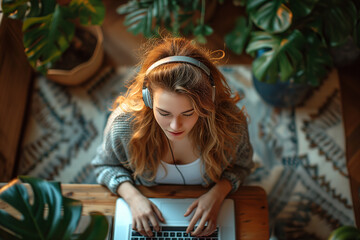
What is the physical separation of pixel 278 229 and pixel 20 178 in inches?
56.1

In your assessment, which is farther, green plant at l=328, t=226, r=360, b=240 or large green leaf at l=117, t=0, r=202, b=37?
large green leaf at l=117, t=0, r=202, b=37

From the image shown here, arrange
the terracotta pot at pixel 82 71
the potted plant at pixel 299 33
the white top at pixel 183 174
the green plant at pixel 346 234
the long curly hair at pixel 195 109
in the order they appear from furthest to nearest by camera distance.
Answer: the terracotta pot at pixel 82 71, the potted plant at pixel 299 33, the white top at pixel 183 174, the long curly hair at pixel 195 109, the green plant at pixel 346 234

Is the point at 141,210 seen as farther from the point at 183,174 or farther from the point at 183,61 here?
the point at 183,61

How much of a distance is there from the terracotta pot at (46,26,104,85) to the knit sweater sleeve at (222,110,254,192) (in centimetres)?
117

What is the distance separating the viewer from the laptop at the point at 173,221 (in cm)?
113

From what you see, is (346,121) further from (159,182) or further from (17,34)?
(17,34)

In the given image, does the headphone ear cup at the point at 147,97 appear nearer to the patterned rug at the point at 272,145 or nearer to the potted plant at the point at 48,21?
the potted plant at the point at 48,21

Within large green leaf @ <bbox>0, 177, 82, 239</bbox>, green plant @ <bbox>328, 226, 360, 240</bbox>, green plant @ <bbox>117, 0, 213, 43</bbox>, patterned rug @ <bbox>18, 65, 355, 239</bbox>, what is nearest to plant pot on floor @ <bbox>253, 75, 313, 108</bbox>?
patterned rug @ <bbox>18, 65, 355, 239</bbox>

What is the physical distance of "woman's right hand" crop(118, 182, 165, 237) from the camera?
1110mm

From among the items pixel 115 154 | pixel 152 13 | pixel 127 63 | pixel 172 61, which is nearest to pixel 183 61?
pixel 172 61

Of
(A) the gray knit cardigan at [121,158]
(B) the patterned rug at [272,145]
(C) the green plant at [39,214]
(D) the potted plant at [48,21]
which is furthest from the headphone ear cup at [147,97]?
(B) the patterned rug at [272,145]

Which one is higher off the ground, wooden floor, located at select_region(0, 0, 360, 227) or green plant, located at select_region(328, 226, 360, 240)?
wooden floor, located at select_region(0, 0, 360, 227)

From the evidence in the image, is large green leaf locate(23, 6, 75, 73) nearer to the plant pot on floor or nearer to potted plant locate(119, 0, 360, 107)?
potted plant locate(119, 0, 360, 107)

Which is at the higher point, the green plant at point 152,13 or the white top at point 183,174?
the green plant at point 152,13
